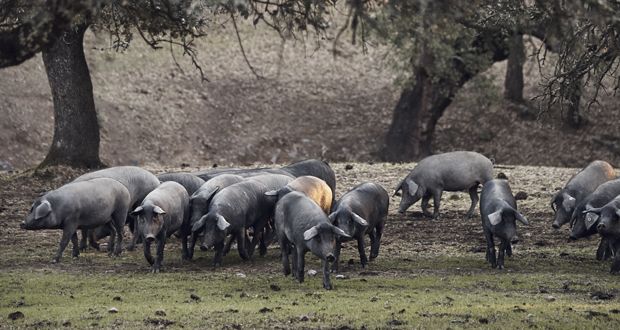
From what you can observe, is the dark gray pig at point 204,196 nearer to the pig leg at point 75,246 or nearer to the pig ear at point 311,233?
the pig leg at point 75,246

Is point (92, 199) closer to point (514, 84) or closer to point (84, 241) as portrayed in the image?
point (84, 241)

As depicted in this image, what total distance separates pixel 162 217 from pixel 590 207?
6300 millimetres

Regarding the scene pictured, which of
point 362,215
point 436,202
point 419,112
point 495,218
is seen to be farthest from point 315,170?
point 419,112

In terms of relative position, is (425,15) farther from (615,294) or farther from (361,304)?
(615,294)

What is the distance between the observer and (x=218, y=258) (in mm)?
16203

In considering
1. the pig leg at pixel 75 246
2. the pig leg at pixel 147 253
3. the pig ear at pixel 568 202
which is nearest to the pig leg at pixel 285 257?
the pig leg at pixel 147 253

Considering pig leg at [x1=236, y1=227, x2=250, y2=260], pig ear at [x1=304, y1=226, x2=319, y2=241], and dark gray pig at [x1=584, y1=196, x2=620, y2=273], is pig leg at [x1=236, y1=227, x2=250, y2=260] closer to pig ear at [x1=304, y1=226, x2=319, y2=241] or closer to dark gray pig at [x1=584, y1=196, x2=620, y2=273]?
pig ear at [x1=304, y1=226, x2=319, y2=241]

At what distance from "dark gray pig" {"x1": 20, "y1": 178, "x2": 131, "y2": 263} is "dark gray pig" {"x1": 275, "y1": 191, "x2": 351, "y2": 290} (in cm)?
299

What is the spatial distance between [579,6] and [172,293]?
648 cm

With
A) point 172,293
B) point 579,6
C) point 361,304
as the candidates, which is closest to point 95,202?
point 172,293

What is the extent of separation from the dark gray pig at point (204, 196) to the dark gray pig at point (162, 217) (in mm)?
110

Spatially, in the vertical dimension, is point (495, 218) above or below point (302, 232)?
above

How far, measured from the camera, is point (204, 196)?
56.7 ft

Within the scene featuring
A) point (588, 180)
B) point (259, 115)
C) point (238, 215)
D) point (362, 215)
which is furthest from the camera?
point (259, 115)
